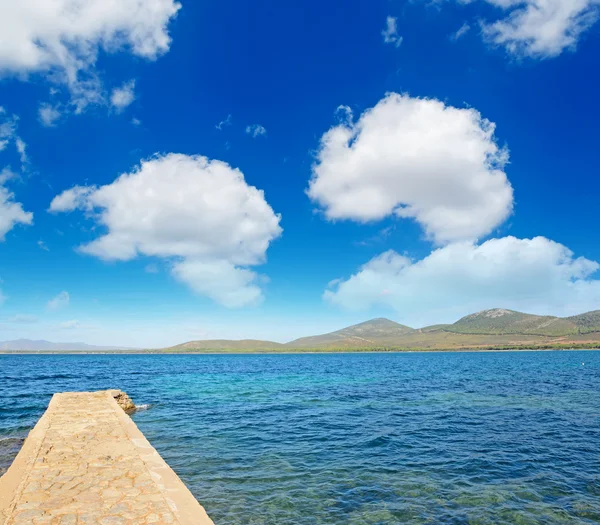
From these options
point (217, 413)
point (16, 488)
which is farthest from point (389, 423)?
point (16, 488)

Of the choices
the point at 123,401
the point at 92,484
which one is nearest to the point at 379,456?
the point at 92,484

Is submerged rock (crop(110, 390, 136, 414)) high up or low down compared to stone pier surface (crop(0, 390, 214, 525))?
down

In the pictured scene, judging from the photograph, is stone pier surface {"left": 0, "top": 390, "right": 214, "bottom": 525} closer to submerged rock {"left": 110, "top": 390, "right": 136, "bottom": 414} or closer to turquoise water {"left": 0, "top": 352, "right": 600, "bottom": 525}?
turquoise water {"left": 0, "top": 352, "right": 600, "bottom": 525}

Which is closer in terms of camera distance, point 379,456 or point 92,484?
point 92,484

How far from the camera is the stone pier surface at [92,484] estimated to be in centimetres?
870

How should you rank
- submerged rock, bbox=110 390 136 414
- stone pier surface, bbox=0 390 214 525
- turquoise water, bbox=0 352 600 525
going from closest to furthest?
stone pier surface, bbox=0 390 214 525
turquoise water, bbox=0 352 600 525
submerged rock, bbox=110 390 136 414

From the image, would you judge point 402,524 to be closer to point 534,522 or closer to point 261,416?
point 534,522

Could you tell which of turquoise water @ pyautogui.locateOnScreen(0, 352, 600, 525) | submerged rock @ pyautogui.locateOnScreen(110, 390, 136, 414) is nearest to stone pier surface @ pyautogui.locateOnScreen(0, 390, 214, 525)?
turquoise water @ pyautogui.locateOnScreen(0, 352, 600, 525)

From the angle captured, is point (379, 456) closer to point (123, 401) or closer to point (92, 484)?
point (92, 484)

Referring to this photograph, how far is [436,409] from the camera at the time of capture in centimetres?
3145

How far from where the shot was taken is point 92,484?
421 inches

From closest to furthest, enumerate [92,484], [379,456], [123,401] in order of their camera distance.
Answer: [92,484]
[379,456]
[123,401]

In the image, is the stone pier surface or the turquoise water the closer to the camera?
the stone pier surface

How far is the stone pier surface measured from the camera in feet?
28.6
